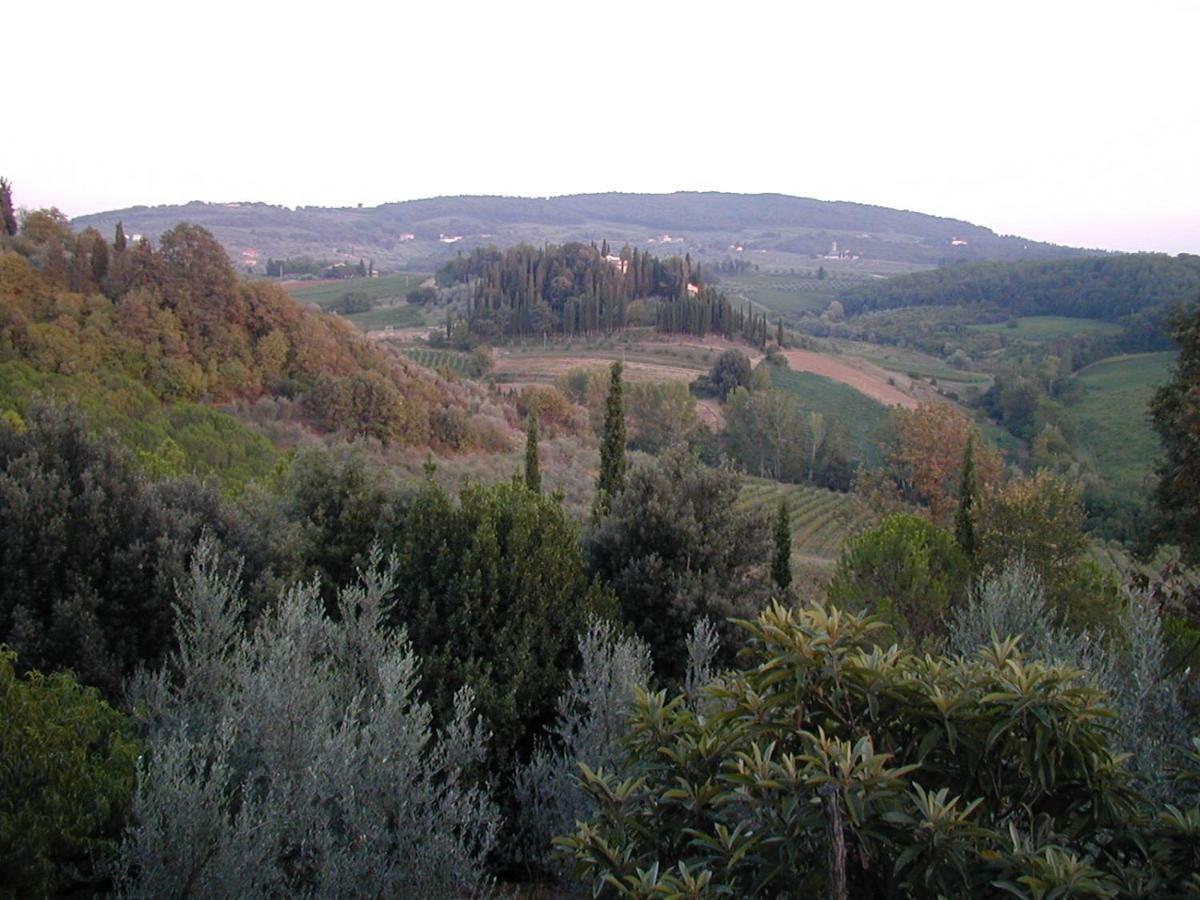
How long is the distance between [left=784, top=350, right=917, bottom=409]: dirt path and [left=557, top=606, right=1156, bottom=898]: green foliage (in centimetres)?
6779

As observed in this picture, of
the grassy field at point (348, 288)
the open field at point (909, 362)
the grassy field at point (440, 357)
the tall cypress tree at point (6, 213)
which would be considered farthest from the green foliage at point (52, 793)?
the grassy field at point (348, 288)

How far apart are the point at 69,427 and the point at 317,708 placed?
4.67 metres

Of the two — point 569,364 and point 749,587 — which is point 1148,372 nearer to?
point 569,364

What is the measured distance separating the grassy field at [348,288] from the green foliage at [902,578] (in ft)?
278

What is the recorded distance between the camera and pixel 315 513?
9.18 metres

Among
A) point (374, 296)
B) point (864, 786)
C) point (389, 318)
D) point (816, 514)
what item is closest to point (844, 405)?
point (816, 514)

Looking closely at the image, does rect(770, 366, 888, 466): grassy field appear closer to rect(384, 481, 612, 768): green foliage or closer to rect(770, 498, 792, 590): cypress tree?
rect(770, 498, 792, 590): cypress tree

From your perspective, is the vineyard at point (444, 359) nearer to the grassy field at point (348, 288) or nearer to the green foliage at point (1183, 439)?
the grassy field at point (348, 288)

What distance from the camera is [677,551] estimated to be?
384 inches

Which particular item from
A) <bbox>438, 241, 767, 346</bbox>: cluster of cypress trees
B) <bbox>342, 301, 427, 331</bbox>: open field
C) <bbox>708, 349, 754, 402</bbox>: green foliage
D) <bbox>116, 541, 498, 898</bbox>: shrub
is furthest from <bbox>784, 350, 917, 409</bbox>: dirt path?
<bbox>116, 541, 498, 898</bbox>: shrub

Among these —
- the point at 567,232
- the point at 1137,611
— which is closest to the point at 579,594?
the point at 1137,611

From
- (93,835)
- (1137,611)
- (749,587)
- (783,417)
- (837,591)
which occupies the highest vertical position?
(1137,611)

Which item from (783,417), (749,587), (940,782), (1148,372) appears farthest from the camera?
(1148,372)

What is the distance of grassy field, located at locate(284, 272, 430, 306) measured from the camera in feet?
311
